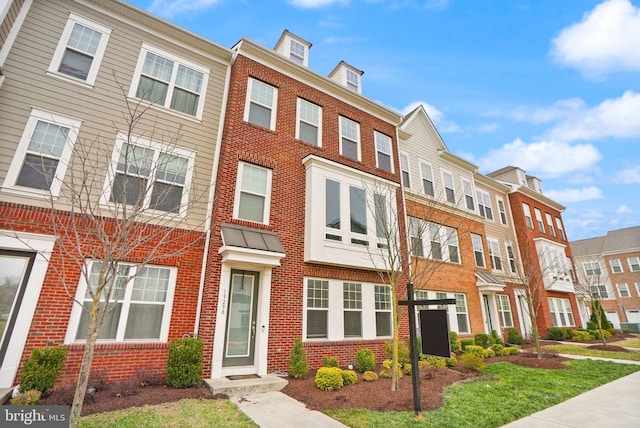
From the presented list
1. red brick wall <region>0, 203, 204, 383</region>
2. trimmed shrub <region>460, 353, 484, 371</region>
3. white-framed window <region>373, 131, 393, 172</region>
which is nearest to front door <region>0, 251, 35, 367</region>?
red brick wall <region>0, 203, 204, 383</region>

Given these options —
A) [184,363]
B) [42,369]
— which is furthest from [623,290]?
[42,369]

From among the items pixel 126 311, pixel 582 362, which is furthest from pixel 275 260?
pixel 582 362

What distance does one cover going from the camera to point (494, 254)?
62.5ft

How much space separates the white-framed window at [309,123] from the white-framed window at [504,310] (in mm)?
14409

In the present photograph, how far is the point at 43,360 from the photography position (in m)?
5.99

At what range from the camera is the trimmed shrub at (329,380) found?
7137 millimetres

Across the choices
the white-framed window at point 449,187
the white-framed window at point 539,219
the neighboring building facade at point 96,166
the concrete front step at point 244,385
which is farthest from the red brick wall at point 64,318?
the white-framed window at point 539,219

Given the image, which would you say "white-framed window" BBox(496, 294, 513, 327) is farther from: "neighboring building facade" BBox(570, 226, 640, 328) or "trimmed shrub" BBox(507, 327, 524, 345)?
"neighboring building facade" BBox(570, 226, 640, 328)

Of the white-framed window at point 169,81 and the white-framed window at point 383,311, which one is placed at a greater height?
the white-framed window at point 169,81

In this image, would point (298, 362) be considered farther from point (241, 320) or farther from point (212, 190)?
point (212, 190)

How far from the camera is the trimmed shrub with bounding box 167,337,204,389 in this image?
6941mm

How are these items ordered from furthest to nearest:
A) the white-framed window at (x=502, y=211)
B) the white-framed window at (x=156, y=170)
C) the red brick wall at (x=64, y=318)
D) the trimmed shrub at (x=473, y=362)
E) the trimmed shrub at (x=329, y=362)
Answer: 1. the white-framed window at (x=502, y=211)
2. the trimmed shrub at (x=473, y=362)
3. the trimmed shrub at (x=329, y=362)
4. the white-framed window at (x=156, y=170)
5. the red brick wall at (x=64, y=318)

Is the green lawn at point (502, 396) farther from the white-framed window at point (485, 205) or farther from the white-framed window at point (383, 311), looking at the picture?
the white-framed window at point (485, 205)

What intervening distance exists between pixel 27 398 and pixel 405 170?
15342 mm
